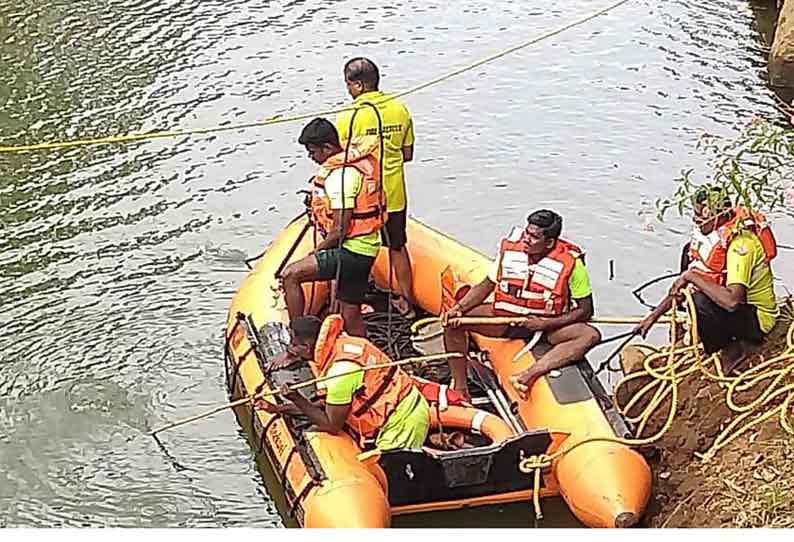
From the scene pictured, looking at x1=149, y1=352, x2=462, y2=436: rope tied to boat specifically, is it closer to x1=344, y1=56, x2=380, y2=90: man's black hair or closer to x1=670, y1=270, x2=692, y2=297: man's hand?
x1=670, y1=270, x2=692, y2=297: man's hand

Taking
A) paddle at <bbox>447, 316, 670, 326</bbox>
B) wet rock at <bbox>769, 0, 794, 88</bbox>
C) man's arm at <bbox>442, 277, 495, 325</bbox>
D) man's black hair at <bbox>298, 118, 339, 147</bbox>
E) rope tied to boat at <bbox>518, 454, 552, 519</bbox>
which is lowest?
wet rock at <bbox>769, 0, 794, 88</bbox>

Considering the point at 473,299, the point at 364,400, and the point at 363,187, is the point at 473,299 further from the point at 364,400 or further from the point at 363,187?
the point at 364,400

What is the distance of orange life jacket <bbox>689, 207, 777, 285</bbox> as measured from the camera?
5129 mm

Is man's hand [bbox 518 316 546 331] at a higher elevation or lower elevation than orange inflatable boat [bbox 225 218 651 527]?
higher

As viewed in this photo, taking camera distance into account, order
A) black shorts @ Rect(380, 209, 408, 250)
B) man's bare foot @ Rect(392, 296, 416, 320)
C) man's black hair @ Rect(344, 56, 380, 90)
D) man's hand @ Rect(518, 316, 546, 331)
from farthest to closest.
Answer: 1. man's bare foot @ Rect(392, 296, 416, 320)
2. black shorts @ Rect(380, 209, 408, 250)
3. man's black hair @ Rect(344, 56, 380, 90)
4. man's hand @ Rect(518, 316, 546, 331)

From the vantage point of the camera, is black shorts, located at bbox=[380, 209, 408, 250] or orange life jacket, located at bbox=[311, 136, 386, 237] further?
black shorts, located at bbox=[380, 209, 408, 250]

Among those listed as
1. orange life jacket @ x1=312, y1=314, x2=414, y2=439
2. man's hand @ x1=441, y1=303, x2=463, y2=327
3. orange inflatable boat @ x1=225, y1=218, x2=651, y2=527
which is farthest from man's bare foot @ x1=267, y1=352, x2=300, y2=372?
man's hand @ x1=441, y1=303, x2=463, y2=327

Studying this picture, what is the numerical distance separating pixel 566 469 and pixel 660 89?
Answer: 19.6ft

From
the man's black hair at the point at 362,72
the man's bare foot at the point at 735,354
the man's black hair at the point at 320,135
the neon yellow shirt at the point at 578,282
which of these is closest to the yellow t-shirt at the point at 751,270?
the man's bare foot at the point at 735,354

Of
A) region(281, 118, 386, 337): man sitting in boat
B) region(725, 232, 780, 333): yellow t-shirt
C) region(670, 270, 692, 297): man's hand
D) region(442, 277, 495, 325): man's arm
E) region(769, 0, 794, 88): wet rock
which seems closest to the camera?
region(725, 232, 780, 333): yellow t-shirt

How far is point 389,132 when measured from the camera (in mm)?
6129

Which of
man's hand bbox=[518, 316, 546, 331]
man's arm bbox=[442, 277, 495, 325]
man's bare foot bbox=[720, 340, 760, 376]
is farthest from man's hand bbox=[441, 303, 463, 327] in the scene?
man's bare foot bbox=[720, 340, 760, 376]

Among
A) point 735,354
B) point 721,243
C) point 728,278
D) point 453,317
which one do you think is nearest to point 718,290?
point 728,278

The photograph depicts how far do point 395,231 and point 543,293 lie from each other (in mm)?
1088
